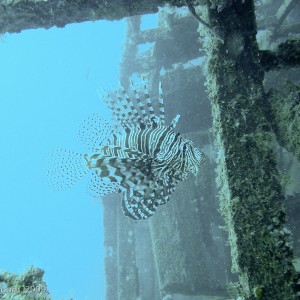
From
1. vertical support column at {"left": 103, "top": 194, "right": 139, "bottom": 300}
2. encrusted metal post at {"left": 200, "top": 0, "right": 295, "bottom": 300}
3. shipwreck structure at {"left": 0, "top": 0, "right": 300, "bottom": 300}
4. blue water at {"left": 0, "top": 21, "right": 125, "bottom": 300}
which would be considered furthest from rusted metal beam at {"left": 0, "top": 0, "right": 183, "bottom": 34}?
blue water at {"left": 0, "top": 21, "right": 125, "bottom": 300}

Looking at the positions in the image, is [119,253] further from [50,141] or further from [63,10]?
[50,141]

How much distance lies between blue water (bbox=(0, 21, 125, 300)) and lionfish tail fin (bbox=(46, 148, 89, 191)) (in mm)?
38707

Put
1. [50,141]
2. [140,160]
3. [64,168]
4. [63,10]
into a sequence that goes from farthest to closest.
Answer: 1. [50,141]
2. [64,168]
3. [63,10]
4. [140,160]

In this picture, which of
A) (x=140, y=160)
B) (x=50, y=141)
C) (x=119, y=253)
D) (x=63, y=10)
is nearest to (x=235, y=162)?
(x=140, y=160)

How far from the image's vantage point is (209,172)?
17.8ft

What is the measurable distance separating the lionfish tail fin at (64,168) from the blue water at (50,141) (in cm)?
3871

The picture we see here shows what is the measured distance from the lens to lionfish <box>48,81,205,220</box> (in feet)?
9.82

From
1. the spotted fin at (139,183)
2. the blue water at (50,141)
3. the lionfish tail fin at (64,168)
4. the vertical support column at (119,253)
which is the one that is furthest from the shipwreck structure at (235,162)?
the blue water at (50,141)

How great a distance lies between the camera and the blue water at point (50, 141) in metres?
70.9

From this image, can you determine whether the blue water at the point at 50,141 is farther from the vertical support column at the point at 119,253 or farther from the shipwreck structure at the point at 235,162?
the shipwreck structure at the point at 235,162

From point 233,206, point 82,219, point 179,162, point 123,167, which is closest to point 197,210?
point 179,162

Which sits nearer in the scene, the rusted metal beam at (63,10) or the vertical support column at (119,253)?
the rusted metal beam at (63,10)

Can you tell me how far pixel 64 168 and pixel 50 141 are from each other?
116 metres

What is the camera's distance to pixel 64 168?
408 centimetres
